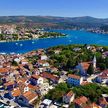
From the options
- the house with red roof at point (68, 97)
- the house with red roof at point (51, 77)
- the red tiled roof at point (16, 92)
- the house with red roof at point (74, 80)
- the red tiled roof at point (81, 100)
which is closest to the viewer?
the red tiled roof at point (81, 100)

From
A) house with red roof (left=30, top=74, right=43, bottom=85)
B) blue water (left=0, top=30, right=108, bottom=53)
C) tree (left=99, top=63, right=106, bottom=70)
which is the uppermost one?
tree (left=99, top=63, right=106, bottom=70)

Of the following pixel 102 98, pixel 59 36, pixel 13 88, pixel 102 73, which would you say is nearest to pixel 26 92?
pixel 13 88

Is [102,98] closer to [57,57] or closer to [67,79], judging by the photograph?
[67,79]

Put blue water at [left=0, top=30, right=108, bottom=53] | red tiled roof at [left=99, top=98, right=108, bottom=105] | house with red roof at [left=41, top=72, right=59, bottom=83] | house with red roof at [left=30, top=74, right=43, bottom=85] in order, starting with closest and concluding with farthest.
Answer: red tiled roof at [left=99, top=98, right=108, bottom=105], house with red roof at [left=30, top=74, right=43, bottom=85], house with red roof at [left=41, top=72, right=59, bottom=83], blue water at [left=0, top=30, right=108, bottom=53]

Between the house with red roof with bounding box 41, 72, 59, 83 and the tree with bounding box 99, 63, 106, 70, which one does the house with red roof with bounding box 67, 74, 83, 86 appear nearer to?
the house with red roof with bounding box 41, 72, 59, 83

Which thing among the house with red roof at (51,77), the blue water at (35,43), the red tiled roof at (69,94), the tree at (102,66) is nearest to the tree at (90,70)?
the tree at (102,66)

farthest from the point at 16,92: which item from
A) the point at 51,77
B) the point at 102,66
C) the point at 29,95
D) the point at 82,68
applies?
the point at 102,66

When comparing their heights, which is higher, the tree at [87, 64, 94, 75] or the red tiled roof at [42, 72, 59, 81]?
the tree at [87, 64, 94, 75]

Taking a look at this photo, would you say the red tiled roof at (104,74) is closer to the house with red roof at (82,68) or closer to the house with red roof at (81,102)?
the house with red roof at (82,68)

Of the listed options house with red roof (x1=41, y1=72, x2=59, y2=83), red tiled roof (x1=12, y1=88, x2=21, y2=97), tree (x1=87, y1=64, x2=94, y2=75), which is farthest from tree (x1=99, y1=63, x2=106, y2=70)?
red tiled roof (x1=12, y1=88, x2=21, y2=97)

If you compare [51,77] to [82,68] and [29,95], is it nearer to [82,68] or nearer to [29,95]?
[82,68]

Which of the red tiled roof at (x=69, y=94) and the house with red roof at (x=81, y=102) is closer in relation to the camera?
the house with red roof at (x=81, y=102)
